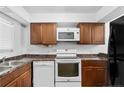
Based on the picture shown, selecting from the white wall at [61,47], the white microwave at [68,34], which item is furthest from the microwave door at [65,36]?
the white wall at [61,47]

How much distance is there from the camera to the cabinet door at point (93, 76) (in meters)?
4.98

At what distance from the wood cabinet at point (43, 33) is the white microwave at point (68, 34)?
153mm

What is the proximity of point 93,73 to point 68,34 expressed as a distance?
1.16 meters

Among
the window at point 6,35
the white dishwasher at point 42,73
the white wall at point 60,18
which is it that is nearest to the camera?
the window at point 6,35

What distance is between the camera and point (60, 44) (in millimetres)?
5664

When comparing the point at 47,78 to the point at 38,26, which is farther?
the point at 38,26

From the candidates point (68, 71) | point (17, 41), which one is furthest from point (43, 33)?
point (68, 71)

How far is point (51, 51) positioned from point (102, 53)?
1.38 meters

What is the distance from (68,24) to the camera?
574 cm

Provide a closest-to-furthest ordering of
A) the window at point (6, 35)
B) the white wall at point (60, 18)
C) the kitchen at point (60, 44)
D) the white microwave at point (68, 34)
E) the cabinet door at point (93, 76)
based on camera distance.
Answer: the window at point (6, 35), the kitchen at point (60, 44), the cabinet door at point (93, 76), the white microwave at point (68, 34), the white wall at point (60, 18)

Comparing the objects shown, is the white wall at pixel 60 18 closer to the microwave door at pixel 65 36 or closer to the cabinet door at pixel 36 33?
the cabinet door at pixel 36 33
